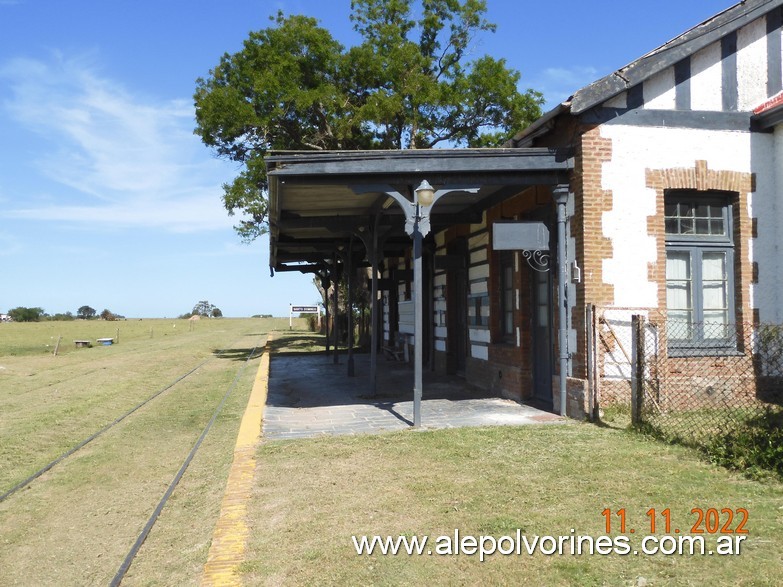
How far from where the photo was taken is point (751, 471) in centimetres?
A: 576

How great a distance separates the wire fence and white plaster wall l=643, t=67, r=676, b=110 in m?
2.65

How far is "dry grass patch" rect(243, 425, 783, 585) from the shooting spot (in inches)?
160

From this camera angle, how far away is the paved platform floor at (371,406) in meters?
8.96

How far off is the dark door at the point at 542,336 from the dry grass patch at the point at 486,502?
82.5 inches

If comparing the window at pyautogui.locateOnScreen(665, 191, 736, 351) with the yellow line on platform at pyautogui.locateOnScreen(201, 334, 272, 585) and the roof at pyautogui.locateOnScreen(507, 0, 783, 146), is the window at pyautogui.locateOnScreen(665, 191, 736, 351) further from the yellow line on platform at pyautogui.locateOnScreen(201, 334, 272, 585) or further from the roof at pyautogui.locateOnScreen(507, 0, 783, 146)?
the yellow line on platform at pyautogui.locateOnScreen(201, 334, 272, 585)

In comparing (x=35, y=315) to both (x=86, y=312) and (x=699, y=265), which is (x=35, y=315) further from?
(x=699, y=265)

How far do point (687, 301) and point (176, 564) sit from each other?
7116mm

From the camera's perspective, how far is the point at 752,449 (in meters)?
6.14

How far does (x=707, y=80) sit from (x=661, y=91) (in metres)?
0.69

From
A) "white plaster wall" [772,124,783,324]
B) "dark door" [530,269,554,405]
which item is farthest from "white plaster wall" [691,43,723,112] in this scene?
"dark door" [530,269,554,405]

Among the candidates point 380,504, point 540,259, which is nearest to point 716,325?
point 540,259

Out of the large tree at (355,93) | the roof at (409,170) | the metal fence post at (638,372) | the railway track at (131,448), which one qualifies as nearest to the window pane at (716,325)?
the metal fence post at (638,372)

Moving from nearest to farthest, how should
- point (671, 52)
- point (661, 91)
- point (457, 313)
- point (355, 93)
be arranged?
point (671, 52) → point (661, 91) → point (457, 313) → point (355, 93)

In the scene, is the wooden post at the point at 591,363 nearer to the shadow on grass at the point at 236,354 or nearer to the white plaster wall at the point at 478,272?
the white plaster wall at the point at 478,272
